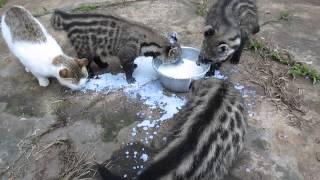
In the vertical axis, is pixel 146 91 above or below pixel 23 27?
below

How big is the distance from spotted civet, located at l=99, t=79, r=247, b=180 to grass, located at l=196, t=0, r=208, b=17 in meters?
2.37

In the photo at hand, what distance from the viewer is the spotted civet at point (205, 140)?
10.4ft

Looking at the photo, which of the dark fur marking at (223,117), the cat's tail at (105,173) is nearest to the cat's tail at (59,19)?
the cat's tail at (105,173)

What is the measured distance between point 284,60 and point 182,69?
1319 millimetres

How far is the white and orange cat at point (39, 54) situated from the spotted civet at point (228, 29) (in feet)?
4.83

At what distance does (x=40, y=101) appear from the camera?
15.8 feet

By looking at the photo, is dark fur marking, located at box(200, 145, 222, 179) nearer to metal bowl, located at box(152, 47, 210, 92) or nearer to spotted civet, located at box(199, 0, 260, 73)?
metal bowl, located at box(152, 47, 210, 92)

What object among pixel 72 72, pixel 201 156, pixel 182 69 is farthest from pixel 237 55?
pixel 201 156

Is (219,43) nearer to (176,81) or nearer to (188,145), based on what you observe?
(176,81)

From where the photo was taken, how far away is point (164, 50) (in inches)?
194

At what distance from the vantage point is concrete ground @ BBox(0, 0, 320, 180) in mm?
4000

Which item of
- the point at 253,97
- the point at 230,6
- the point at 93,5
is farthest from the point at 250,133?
the point at 93,5

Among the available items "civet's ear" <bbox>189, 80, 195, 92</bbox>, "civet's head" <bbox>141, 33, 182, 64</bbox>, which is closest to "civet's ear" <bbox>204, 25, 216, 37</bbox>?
"civet's head" <bbox>141, 33, 182, 64</bbox>

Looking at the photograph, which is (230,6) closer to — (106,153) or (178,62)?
(178,62)
